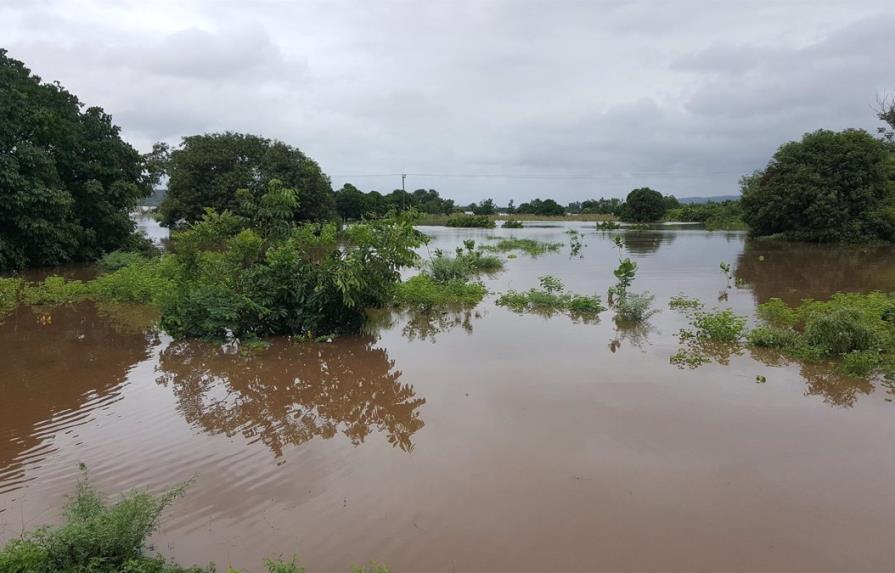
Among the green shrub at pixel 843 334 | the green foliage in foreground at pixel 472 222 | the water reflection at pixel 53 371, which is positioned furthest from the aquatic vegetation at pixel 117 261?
the green foliage in foreground at pixel 472 222

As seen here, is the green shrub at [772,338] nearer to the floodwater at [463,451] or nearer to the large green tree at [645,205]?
the floodwater at [463,451]

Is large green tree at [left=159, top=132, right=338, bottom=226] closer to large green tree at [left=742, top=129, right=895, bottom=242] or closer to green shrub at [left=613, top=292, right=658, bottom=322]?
green shrub at [left=613, top=292, right=658, bottom=322]

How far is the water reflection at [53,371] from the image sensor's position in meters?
5.81

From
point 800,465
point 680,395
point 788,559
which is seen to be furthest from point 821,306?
point 788,559

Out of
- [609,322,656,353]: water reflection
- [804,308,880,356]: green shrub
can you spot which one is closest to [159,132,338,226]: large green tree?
[609,322,656,353]: water reflection

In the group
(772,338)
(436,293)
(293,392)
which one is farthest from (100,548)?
(436,293)

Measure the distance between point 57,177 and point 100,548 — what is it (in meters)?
21.2

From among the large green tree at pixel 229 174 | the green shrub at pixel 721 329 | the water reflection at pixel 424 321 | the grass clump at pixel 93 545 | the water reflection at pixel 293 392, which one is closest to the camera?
the grass clump at pixel 93 545

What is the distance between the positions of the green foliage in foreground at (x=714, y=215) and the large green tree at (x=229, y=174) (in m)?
36.6

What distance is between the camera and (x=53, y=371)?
8.16 meters

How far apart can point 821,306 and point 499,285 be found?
9.00 m

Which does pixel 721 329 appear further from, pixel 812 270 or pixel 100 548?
pixel 812 270

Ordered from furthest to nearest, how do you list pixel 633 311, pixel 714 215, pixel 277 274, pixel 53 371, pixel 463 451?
pixel 714 215 → pixel 633 311 → pixel 277 274 → pixel 53 371 → pixel 463 451

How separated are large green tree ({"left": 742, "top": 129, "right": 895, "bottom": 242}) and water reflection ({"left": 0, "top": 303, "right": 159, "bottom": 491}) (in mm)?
35465
